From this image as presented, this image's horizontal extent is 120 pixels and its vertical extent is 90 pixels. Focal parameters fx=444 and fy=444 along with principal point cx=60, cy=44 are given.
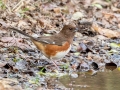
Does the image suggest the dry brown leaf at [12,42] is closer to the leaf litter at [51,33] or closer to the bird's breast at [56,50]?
the leaf litter at [51,33]

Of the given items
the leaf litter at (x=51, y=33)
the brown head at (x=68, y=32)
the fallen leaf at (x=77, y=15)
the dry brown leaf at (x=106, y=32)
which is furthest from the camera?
the fallen leaf at (x=77, y=15)

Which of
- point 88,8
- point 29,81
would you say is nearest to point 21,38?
point 29,81

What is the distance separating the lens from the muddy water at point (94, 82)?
18.3 feet

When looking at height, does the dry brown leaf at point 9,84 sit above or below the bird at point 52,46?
below

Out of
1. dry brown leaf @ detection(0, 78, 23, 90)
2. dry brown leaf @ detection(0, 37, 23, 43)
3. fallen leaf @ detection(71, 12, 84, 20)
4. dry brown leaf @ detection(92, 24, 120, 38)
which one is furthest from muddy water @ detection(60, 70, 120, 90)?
fallen leaf @ detection(71, 12, 84, 20)

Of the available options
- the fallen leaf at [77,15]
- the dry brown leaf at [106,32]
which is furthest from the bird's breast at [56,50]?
the fallen leaf at [77,15]

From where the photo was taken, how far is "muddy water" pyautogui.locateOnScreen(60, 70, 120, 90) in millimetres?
5590

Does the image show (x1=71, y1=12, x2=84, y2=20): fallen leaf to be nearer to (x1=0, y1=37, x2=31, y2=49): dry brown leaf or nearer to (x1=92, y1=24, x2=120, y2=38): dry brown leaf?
(x1=92, y1=24, x2=120, y2=38): dry brown leaf

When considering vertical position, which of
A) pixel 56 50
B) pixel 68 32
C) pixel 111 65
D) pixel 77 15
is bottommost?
pixel 111 65

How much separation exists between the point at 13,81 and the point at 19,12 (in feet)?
13.3

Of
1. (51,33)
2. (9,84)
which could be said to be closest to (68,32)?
(51,33)

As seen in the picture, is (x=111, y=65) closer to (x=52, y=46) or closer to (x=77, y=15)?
(x=52, y=46)

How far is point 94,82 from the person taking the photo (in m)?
5.93

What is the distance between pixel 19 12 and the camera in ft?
30.2
